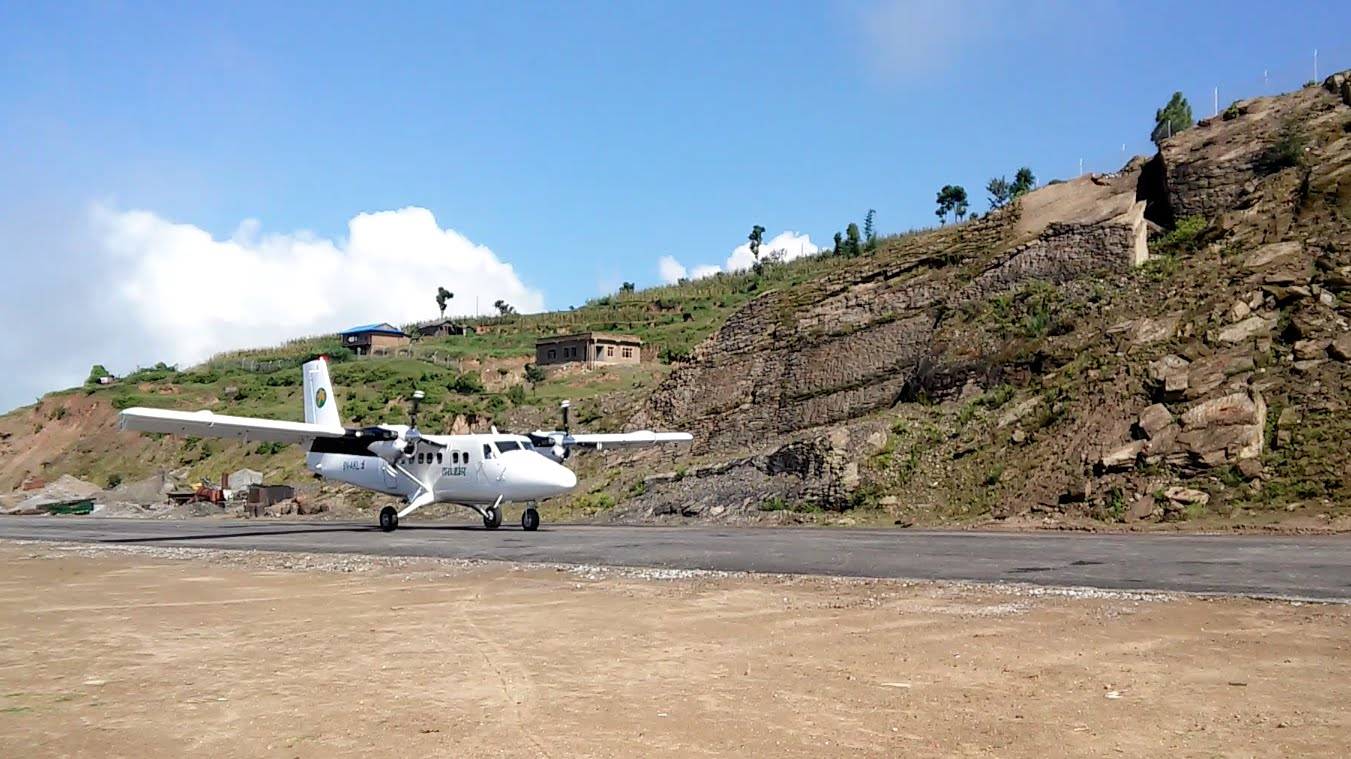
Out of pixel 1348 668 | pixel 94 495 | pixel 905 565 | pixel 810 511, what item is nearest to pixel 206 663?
pixel 1348 668

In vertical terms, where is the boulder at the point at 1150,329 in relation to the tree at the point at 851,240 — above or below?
below

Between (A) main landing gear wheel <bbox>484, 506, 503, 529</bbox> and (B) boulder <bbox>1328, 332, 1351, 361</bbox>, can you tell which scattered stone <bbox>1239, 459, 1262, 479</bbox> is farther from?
(A) main landing gear wheel <bbox>484, 506, 503, 529</bbox>

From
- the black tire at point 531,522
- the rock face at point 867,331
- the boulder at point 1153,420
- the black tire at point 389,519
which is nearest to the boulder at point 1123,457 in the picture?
the boulder at point 1153,420

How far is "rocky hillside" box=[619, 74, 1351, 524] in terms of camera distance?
91.1ft

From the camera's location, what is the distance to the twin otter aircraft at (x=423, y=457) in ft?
98.6

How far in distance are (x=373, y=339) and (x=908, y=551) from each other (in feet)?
345

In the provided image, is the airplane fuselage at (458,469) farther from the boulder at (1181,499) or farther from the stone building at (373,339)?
the stone building at (373,339)

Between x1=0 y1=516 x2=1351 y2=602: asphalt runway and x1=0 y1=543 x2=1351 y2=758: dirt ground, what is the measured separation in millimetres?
1889

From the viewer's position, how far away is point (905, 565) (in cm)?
1802

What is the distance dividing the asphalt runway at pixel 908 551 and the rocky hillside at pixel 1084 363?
14.8ft

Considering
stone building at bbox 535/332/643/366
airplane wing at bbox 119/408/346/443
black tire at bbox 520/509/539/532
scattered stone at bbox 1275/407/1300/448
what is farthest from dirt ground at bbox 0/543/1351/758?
stone building at bbox 535/332/643/366

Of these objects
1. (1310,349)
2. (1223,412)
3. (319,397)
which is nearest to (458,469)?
(319,397)

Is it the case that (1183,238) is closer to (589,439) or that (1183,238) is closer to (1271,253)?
(1271,253)

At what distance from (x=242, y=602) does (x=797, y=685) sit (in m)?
10.2
